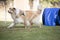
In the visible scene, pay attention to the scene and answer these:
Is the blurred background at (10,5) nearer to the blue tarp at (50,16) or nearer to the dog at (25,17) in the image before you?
the dog at (25,17)

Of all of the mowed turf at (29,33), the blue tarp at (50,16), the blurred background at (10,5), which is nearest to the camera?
the mowed turf at (29,33)

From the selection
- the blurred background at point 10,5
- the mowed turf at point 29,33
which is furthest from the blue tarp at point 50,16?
the blurred background at point 10,5

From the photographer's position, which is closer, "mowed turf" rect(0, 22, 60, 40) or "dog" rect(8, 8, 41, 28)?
"mowed turf" rect(0, 22, 60, 40)

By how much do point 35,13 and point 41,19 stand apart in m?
0.23

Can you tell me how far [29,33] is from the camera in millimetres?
3838

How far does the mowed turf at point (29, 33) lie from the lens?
12.2ft

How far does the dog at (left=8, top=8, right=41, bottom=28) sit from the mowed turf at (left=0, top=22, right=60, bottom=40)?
4.7 inches

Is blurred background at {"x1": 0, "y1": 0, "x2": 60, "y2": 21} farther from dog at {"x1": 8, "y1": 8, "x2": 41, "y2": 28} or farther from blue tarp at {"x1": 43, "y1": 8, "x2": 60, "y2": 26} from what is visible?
blue tarp at {"x1": 43, "y1": 8, "x2": 60, "y2": 26}

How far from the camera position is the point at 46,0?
13.1 feet

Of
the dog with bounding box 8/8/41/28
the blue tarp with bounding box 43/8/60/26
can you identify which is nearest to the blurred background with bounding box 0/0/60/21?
the dog with bounding box 8/8/41/28

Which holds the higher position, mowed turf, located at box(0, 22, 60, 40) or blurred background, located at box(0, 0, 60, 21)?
blurred background, located at box(0, 0, 60, 21)

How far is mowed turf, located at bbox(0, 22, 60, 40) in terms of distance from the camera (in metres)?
3.71

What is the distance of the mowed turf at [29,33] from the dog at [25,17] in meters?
0.12

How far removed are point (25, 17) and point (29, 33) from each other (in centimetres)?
45
